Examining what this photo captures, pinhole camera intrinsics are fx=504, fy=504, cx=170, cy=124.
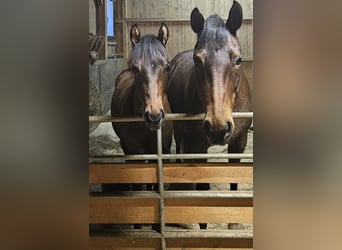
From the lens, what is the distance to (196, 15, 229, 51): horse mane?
2.02m

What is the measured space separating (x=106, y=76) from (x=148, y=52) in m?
0.20

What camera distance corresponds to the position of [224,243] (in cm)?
212

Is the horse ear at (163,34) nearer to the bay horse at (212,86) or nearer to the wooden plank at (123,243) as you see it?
the bay horse at (212,86)

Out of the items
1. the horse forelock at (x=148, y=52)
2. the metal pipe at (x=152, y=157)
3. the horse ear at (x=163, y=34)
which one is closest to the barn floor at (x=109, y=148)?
the metal pipe at (x=152, y=157)

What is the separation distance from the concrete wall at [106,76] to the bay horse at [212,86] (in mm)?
222

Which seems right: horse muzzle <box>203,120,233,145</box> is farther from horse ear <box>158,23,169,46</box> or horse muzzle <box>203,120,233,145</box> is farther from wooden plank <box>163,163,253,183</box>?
horse ear <box>158,23,169,46</box>

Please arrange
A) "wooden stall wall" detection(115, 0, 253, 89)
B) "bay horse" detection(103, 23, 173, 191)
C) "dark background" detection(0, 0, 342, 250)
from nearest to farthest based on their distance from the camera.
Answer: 1. "dark background" detection(0, 0, 342, 250)
2. "wooden stall wall" detection(115, 0, 253, 89)
3. "bay horse" detection(103, 23, 173, 191)

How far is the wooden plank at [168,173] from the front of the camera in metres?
2.08

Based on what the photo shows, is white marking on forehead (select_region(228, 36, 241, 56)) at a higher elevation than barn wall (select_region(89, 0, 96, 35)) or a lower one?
lower

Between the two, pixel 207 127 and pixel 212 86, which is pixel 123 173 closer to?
pixel 207 127

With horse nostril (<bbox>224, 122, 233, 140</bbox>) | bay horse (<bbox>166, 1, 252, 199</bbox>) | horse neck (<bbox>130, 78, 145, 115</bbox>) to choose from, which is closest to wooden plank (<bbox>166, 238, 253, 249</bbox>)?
bay horse (<bbox>166, 1, 252, 199</bbox>)

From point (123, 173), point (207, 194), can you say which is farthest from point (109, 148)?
point (207, 194)
